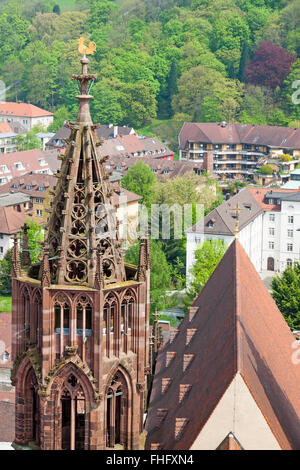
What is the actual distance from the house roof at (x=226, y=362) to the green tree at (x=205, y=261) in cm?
3591

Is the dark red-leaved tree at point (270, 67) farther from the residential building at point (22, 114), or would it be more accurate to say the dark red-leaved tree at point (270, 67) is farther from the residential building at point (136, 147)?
the residential building at point (22, 114)

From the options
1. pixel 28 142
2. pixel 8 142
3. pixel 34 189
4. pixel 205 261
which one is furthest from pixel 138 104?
pixel 205 261

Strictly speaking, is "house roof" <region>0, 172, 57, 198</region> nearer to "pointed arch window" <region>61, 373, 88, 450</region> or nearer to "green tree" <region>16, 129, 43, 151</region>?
"green tree" <region>16, 129, 43, 151</region>

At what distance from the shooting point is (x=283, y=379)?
107 feet

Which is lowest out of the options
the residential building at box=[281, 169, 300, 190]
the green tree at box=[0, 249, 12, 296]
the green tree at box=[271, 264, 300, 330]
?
the green tree at box=[0, 249, 12, 296]

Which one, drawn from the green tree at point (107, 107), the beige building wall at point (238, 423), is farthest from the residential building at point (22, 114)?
the beige building wall at point (238, 423)

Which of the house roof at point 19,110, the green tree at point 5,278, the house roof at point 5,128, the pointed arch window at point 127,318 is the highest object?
the pointed arch window at point 127,318

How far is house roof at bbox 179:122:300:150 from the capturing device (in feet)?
500

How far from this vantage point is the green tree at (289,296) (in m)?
69.5

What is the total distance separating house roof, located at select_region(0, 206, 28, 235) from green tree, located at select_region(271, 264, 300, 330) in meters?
32.2

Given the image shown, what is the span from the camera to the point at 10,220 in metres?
98.1

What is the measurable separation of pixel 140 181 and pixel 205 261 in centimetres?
4035

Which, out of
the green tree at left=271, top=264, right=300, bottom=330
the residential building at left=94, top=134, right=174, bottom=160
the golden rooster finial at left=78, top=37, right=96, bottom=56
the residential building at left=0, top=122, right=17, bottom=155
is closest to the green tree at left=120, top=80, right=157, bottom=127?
the residential building at left=94, top=134, right=174, bottom=160

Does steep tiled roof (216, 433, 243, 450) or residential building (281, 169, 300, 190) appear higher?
steep tiled roof (216, 433, 243, 450)
